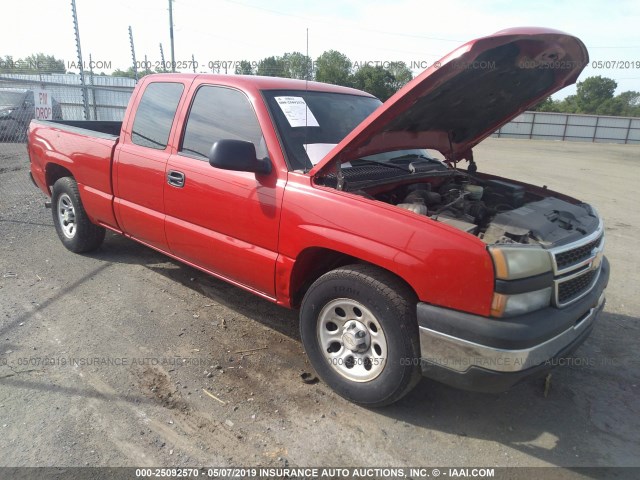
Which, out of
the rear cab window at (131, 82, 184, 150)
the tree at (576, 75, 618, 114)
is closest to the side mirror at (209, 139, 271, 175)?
the rear cab window at (131, 82, 184, 150)

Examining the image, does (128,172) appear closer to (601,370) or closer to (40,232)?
(40,232)

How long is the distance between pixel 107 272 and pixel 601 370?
447cm

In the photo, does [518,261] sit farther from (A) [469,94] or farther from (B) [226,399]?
(B) [226,399]

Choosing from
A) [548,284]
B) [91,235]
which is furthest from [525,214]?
[91,235]

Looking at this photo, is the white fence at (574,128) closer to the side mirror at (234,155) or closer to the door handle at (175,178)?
the door handle at (175,178)

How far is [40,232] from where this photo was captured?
6.02 m

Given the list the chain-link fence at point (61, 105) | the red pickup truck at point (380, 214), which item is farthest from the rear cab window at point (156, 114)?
the chain-link fence at point (61, 105)

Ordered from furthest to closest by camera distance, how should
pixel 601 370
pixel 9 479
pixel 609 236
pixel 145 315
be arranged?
pixel 609 236 → pixel 145 315 → pixel 601 370 → pixel 9 479

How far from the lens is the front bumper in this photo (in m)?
2.31

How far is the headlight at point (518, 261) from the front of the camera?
2.28m

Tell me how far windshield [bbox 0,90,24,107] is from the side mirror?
14.1 m

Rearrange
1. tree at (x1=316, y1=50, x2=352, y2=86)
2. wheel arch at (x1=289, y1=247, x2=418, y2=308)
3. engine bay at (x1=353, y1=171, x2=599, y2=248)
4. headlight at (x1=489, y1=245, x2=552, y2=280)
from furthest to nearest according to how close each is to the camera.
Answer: tree at (x1=316, y1=50, x2=352, y2=86) < wheel arch at (x1=289, y1=247, x2=418, y2=308) < engine bay at (x1=353, y1=171, x2=599, y2=248) < headlight at (x1=489, y1=245, x2=552, y2=280)

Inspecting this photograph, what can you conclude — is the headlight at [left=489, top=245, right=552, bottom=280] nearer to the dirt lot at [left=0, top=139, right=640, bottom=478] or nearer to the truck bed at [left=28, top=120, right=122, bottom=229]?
the dirt lot at [left=0, top=139, right=640, bottom=478]

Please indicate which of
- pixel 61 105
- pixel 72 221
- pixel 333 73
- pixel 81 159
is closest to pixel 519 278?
pixel 81 159
